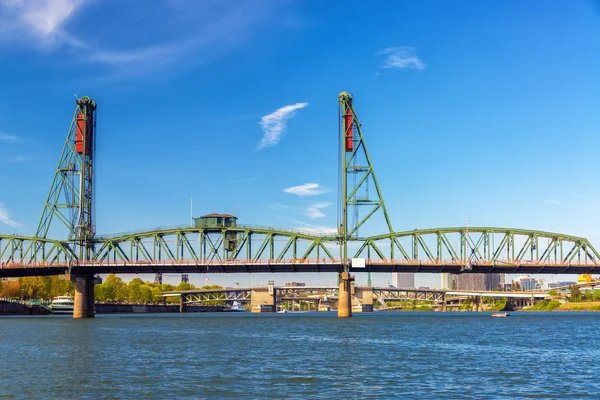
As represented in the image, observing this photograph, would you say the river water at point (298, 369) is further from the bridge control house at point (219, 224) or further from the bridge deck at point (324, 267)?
the bridge control house at point (219, 224)

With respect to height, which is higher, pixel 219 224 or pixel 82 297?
pixel 219 224

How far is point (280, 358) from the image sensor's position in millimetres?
54969

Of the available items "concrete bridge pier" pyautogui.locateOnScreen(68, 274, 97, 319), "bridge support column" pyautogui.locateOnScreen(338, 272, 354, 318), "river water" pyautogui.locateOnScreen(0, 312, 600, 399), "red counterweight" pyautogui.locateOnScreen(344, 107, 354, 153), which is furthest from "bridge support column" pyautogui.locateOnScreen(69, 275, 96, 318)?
"river water" pyautogui.locateOnScreen(0, 312, 600, 399)

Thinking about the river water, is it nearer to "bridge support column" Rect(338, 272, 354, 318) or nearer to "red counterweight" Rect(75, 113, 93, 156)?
"bridge support column" Rect(338, 272, 354, 318)

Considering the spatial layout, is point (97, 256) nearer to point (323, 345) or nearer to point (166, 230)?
point (166, 230)

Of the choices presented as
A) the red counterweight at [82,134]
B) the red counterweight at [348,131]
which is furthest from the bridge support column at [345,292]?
the red counterweight at [82,134]

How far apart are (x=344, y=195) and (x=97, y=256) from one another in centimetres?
5610

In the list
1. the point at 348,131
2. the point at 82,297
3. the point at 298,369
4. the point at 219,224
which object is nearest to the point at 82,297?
the point at 82,297

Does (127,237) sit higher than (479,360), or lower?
higher

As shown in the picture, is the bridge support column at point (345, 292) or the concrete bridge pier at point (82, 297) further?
the concrete bridge pier at point (82, 297)

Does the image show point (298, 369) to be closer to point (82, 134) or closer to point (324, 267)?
point (324, 267)

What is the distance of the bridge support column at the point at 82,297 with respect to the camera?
151000 millimetres

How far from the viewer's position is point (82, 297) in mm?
151875

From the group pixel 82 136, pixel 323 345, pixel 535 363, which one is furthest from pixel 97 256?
pixel 535 363
